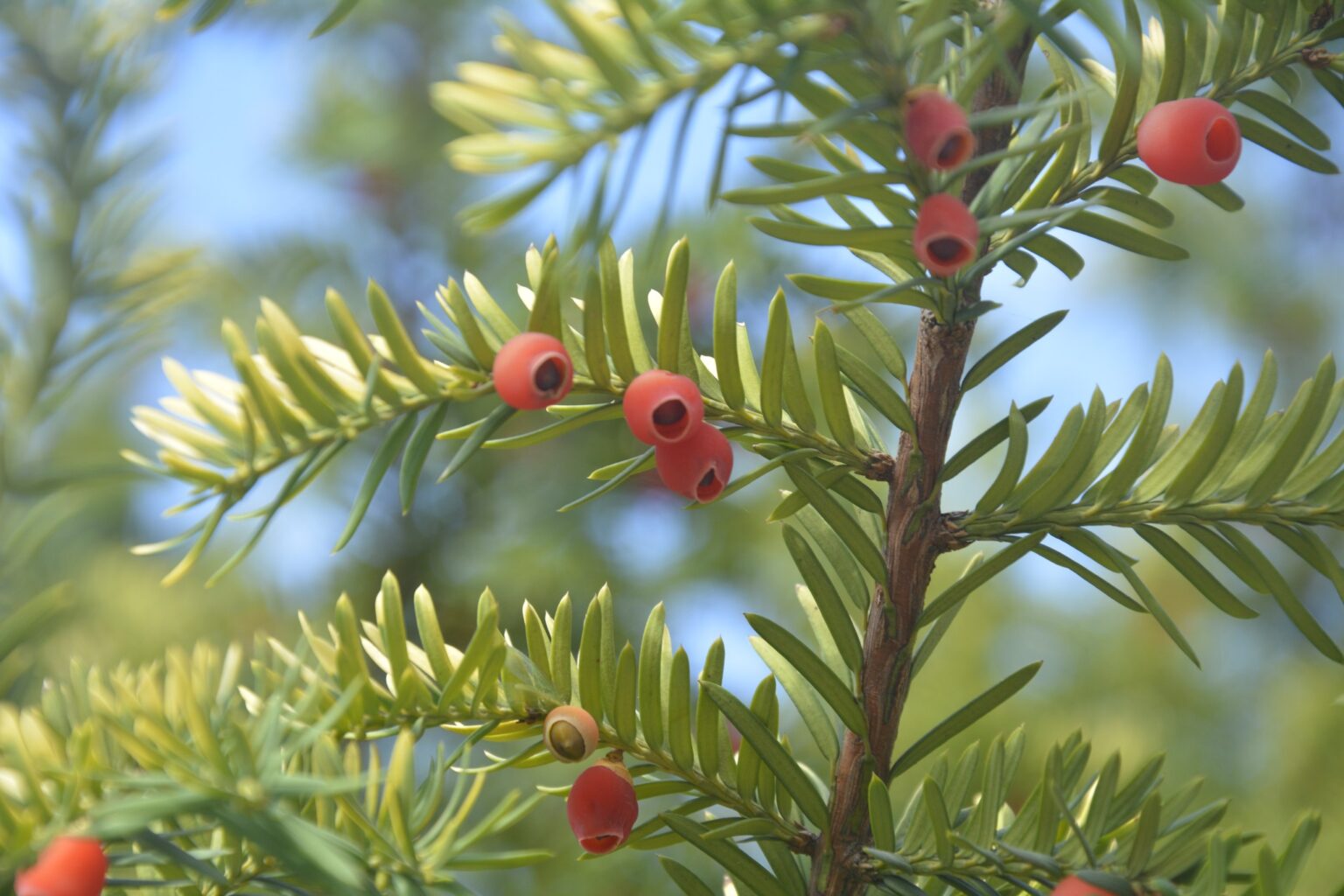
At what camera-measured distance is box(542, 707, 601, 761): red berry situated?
1.01ft

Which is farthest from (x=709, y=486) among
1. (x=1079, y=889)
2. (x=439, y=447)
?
(x=439, y=447)

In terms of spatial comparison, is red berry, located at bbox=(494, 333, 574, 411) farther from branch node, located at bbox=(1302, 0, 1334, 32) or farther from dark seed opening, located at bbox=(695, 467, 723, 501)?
branch node, located at bbox=(1302, 0, 1334, 32)

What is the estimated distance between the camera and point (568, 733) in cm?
31

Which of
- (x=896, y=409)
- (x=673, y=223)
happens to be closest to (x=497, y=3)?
(x=673, y=223)

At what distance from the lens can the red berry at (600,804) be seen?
31 cm

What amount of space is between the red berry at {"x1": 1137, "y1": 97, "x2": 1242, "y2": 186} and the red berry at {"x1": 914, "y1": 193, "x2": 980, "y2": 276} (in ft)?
0.22

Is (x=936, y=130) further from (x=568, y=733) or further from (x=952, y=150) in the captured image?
(x=568, y=733)

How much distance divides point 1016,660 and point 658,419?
1094 millimetres

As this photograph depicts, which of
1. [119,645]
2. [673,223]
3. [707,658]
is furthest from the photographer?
[673,223]

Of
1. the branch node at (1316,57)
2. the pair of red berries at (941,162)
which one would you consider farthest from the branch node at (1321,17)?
the pair of red berries at (941,162)

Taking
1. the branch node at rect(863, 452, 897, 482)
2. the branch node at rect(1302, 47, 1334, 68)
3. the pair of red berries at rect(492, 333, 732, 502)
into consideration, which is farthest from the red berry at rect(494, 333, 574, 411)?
the branch node at rect(1302, 47, 1334, 68)

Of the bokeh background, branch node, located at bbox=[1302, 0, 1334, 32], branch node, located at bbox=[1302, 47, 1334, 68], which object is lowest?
the bokeh background

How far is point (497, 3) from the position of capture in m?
1.82

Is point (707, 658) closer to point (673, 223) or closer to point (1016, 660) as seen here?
point (673, 223)
